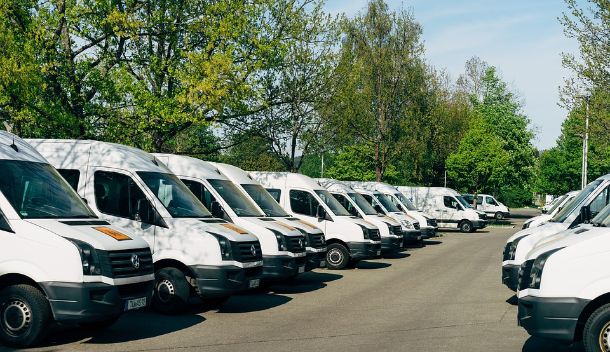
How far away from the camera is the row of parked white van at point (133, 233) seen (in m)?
8.94

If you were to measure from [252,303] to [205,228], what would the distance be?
219 centimetres

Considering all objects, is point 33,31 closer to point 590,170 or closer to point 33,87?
point 33,87

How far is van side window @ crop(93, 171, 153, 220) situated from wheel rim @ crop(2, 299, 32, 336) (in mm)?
3305

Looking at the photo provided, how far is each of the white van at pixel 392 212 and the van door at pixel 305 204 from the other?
26.1 ft

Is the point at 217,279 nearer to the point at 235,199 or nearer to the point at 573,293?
the point at 235,199

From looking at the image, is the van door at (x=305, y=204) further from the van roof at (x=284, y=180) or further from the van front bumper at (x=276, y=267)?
the van front bumper at (x=276, y=267)

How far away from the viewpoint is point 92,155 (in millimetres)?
12297

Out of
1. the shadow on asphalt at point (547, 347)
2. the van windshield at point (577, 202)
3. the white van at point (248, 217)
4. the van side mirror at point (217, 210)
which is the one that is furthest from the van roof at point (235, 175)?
the shadow on asphalt at point (547, 347)

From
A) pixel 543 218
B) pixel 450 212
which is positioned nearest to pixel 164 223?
pixel 543 218

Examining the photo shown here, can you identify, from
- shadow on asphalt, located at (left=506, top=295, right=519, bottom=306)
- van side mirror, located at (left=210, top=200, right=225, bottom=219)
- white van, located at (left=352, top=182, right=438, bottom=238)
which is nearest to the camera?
shadow on asphalt, located at (left=506, top=295, right=519, bottom=306)

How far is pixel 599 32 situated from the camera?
30.0 metres

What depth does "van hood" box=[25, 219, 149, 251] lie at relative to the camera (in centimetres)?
908

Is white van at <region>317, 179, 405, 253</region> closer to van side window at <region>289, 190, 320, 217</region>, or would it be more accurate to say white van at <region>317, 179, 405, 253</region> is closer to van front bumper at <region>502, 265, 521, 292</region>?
van side window at <region>289, 190, 320, 217</region>

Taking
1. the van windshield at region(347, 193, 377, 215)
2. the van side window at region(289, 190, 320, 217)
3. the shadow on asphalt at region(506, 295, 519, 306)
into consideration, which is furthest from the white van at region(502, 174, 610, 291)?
the van windshield at region(347, 193, 377, 215)
